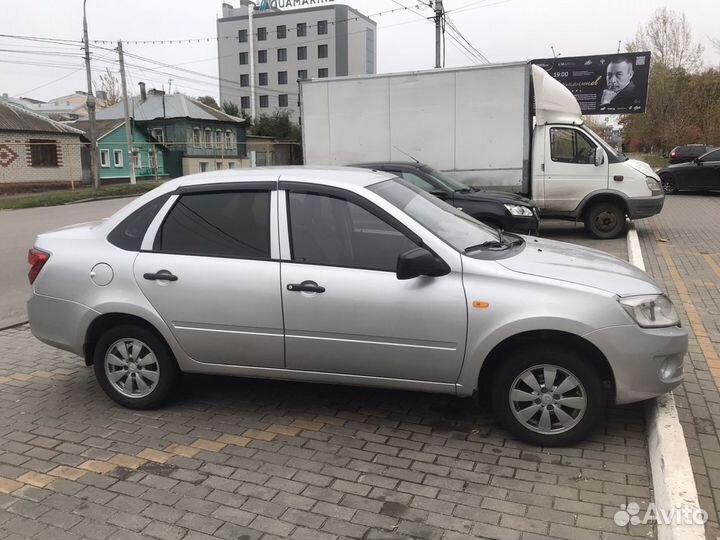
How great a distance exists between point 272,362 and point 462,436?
131 cm

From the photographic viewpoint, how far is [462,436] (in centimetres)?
396

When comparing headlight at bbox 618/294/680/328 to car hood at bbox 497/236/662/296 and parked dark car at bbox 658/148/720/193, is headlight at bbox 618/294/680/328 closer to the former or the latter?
car hood at bbox 497/236/662/296

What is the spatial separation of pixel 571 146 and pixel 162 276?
374 inches

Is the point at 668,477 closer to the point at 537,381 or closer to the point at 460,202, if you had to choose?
the point at 537,381

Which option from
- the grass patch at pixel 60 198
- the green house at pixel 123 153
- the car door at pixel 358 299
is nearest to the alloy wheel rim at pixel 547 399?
the car door at pixel 358 299

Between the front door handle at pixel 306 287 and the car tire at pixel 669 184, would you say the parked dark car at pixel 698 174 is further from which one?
the front door handle at pixel 306 287

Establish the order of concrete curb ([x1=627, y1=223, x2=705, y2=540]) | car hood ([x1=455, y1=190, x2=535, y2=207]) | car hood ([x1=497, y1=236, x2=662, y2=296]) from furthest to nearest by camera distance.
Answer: car hood ([x1=455, y1=190, x2=535, y2=207]) → car hood ([x1=497, y1=236, x2=662, y2=296]) → concrete curb ([x1=627, y1=223, x2=705, y2=540])

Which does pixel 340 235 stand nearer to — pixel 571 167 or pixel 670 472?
pixel 670 472

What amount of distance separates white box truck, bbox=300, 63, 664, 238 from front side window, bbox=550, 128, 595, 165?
0.06 feet

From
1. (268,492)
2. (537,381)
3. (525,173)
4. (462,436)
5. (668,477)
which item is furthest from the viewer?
(525,173)

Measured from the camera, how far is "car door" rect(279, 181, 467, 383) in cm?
372

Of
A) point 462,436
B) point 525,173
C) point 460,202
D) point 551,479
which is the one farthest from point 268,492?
point 525,173

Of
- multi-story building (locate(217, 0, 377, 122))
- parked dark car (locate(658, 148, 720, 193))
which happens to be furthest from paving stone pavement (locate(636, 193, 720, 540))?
multi-story building (locate(217, 0, 377, 122))

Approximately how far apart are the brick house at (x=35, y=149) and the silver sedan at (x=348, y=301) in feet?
100
